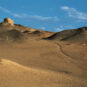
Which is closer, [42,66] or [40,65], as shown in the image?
[42,66]

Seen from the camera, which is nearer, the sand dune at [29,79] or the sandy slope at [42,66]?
the sand dune at [29,79]

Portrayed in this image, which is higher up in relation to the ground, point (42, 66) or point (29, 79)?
point (42, 66)

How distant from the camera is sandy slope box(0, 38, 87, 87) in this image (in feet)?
19.2

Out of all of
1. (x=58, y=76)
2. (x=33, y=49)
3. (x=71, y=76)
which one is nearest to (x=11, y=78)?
(x=58, y=76)

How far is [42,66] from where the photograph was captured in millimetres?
8312

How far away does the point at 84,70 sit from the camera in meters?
A: 8.16

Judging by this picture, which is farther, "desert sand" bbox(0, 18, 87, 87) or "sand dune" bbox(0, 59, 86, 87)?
"desert sand" bbox(0, 18, 87, 87)

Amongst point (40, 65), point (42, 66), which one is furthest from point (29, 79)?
point (40, 65)

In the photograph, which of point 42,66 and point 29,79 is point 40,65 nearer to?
point 42,66

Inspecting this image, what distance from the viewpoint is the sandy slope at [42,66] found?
19.2ft

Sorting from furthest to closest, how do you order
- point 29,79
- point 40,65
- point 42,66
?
point 40,65
point 42,66
point 29,79

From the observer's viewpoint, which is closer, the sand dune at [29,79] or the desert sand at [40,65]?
the sand dune at [29,79]

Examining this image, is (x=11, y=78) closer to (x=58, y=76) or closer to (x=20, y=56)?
(x=58, y=76)

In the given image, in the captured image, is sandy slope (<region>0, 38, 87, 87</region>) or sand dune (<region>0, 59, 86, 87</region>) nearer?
sand dune (<region>0, 59, 86, 87</region>)
